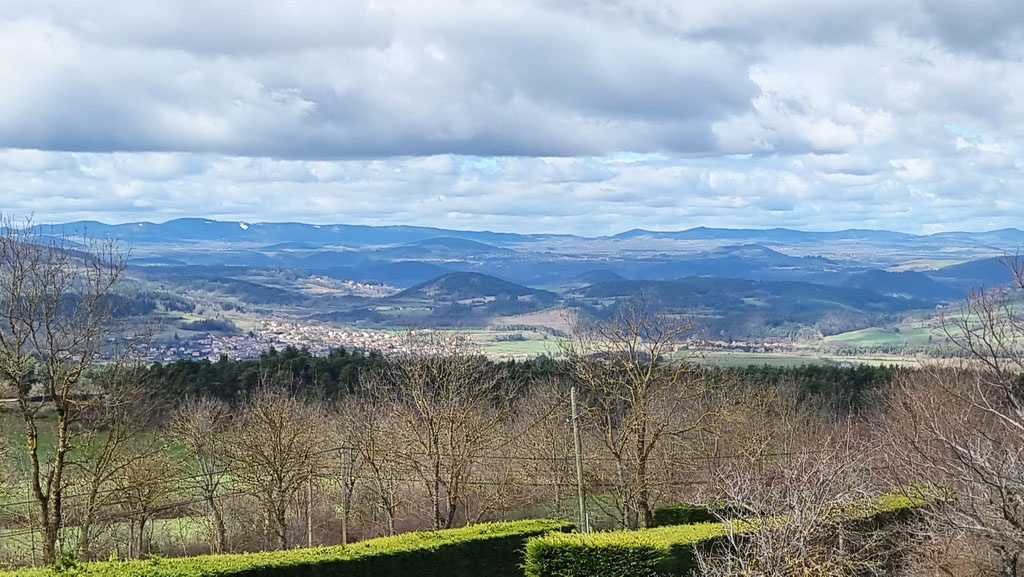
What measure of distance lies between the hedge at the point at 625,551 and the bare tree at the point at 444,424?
1238 centimetres

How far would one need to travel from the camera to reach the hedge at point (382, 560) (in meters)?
18.7

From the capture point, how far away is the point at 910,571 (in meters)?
22.4

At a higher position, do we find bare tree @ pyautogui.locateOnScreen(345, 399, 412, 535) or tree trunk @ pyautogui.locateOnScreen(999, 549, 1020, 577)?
tree trunk @ pyautogui.locateOnScreen(999, 549, 1020, 577)

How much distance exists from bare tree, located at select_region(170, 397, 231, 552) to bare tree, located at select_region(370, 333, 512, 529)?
8141mm

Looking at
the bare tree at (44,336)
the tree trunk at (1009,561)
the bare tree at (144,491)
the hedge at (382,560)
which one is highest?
the bare tree at (44,336)

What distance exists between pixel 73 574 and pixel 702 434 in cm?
3682

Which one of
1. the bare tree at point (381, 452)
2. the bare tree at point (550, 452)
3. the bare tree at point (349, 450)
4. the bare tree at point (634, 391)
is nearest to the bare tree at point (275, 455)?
the bare tree at point (349, 450)

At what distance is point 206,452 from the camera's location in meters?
43.0

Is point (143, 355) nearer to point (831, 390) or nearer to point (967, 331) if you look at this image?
point (967, 331)

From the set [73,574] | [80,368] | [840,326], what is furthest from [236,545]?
[840,326]

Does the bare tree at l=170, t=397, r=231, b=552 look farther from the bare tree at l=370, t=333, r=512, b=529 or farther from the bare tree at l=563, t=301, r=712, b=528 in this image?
the bare tree at l=563, t=301, r=712, b=528

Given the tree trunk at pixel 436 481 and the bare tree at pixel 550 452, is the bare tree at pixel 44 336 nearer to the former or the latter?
the tree trunk at pixel 436 481

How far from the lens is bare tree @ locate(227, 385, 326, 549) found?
3691 centimetres

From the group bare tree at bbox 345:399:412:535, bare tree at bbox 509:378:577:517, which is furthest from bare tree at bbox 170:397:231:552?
bare tree at bbox 509:378:577:517
